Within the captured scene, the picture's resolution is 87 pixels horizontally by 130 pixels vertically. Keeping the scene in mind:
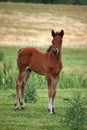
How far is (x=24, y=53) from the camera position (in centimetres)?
1758

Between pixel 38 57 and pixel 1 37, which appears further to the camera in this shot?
pixel 1 37

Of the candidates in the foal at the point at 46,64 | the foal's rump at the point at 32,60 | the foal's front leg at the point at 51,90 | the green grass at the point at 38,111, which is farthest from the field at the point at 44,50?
the foal's rump at the point at 32,60

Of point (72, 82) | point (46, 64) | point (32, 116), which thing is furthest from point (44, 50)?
point (32, 116)

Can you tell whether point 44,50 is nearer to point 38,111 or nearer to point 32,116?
point 38,111

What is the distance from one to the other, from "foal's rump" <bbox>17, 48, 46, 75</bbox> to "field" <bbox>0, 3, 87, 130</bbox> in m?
1.10

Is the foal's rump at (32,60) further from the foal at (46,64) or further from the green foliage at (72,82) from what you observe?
the green foliage at (72,82)

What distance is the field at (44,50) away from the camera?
15633 mm

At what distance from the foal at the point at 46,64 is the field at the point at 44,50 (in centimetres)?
55

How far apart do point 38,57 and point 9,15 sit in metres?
47.2

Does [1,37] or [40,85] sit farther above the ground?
[40,85]

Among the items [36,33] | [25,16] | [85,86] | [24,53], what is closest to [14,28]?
[36,33]

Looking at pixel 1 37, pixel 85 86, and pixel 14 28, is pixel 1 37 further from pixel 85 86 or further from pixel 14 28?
pixel 85 86

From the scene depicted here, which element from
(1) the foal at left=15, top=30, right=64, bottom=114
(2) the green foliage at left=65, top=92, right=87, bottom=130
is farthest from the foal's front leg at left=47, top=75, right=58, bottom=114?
(2) the green foliage at left=65, top=92, right=87, bottom=130

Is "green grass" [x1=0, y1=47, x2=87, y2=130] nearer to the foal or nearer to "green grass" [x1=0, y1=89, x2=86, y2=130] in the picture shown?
"green grass" [x1=0, y1=89, x2=86, y2=130]
